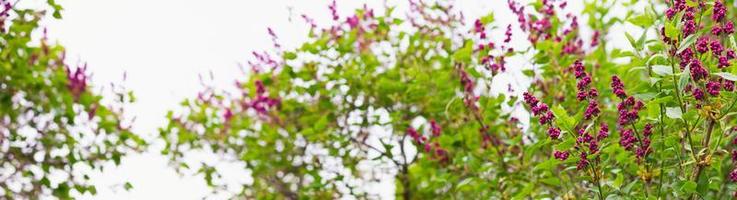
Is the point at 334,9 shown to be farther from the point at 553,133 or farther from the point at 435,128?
the point at 553,133

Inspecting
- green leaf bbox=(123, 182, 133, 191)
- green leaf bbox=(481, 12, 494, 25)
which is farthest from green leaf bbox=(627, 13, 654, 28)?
green leaf bbox=(123, 182, 133, 191)

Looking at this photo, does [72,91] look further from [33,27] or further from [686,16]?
[686,16]

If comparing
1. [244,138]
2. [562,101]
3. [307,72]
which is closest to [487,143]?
[562,101]

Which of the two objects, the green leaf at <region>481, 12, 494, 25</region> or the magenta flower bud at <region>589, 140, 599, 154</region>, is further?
the green leaf at <region>481, 12, 494, 25</region>

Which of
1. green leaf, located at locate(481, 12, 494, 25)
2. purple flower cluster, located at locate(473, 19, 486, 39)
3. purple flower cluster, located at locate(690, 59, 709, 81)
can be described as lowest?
purple flower cluster, located at locate(690, 59, 709, 81)

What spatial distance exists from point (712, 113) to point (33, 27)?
12.2ft

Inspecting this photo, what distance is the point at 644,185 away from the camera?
9.82ft

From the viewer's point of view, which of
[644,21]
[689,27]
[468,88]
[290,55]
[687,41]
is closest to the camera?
[687,41]

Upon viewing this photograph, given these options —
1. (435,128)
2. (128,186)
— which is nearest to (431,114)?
(435,128)

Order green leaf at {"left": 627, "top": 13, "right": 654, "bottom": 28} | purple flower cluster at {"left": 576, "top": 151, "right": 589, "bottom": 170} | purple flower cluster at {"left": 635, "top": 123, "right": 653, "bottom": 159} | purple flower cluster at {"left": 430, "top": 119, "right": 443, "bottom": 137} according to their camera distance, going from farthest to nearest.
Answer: purple flower cluster at {"left": 430, "top": 119, "right": 443, "bottom": 137} < green leaf at {"left": 627, "top": 13, "right": 654, "bottom": 28} < purple flower cluster at {"left": 635, "top": 123, "right": 653, "bottom": 159} < purple flower cluster at {"left": 576, "top": 151, "right": 589, "bottom": 170}

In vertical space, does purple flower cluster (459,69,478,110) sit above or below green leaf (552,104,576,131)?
above

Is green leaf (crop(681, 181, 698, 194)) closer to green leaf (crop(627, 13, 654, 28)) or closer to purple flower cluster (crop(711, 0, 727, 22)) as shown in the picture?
purple flower cluster (crop(711, 0, 727, 22))

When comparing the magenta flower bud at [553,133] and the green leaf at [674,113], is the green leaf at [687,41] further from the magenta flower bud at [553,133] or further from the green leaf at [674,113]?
the magenta flower bud at [553,133]

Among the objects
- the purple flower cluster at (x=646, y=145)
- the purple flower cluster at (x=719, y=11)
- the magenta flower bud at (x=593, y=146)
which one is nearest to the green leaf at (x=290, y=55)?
the purple flower cluster at (x=646, y=145)
